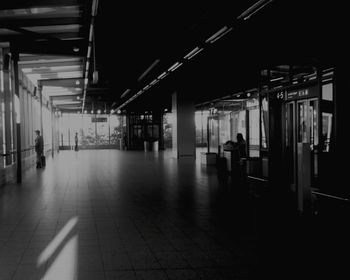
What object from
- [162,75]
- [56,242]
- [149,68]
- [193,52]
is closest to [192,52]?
[193,52]

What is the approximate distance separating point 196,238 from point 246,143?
904cm

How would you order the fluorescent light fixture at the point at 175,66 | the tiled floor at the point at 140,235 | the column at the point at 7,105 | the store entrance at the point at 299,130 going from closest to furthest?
the tiled floor at the point at 140,235 → the store entrance at the point at 299,130 → the column at the point at 7,105 → the fluorescent light fixture at the point at 175,66

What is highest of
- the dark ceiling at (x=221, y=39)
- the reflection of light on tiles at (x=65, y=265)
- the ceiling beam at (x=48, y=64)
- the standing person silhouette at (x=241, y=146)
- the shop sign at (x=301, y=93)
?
the ceiling beam at (x=48, y=64)

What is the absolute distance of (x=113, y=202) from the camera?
8.28 m

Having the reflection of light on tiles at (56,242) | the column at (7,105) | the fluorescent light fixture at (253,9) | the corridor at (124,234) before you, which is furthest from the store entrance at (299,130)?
the column at (7,105)

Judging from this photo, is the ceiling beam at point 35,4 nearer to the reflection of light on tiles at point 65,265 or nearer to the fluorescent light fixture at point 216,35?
the fluorescent light fixture at point 216,35

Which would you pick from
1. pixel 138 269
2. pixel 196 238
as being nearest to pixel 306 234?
pixel 196 238

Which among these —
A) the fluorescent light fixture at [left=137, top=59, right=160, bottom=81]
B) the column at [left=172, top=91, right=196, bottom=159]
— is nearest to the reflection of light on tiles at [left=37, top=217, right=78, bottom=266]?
the fluorescent light fixture at [left=137, top=59, right=160, bottom=81]

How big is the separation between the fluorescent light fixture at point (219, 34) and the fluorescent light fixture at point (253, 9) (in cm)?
67

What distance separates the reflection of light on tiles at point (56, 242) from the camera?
14.8ft

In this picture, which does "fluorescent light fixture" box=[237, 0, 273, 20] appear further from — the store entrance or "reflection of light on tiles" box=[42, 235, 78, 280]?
"reflection of light on tiles" box=[42, 235, 78, 280]

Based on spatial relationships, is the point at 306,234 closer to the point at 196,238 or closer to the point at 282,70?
the point at 196,238

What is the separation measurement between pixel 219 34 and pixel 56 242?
5888 mm

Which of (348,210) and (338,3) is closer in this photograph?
(348,210)
